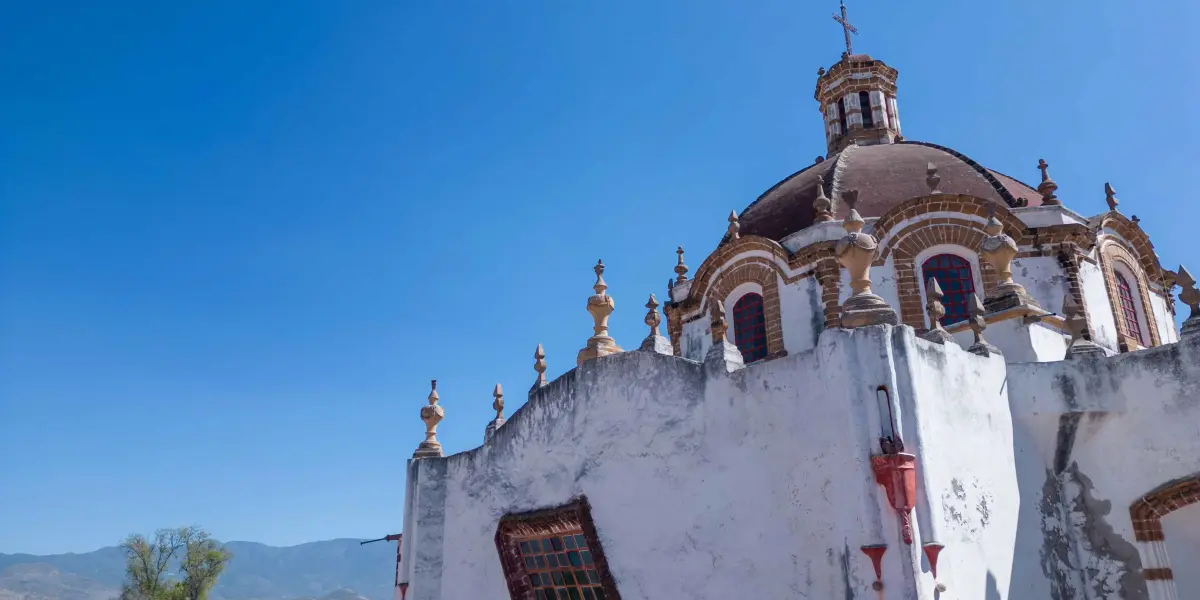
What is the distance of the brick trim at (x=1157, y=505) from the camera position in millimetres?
8000

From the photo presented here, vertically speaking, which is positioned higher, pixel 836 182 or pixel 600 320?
pixel 836 182

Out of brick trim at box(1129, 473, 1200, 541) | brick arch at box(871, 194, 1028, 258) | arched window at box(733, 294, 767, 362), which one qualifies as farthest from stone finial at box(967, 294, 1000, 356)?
arched window at box(733, 294, 767, 362)

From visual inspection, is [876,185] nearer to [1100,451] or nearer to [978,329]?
[978,329]

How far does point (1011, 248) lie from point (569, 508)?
5.99 meters

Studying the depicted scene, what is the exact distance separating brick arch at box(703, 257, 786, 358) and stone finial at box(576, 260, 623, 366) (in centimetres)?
254

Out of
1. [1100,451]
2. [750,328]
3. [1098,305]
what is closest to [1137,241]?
[1098,305]

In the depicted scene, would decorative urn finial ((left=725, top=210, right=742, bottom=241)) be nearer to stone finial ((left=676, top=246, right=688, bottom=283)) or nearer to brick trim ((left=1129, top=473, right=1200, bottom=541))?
stone finial ((left=676, top=246, right=688, bottom=283))

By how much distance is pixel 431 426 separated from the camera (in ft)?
41.7

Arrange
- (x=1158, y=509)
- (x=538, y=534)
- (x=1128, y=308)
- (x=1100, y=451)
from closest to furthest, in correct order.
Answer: (x=1158, y=509), (x=1100, y=451), (x=538, y=534), (x=1128, y=308)

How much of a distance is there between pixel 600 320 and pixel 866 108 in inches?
413

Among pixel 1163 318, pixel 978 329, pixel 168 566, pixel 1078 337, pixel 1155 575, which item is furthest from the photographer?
pixel 168 566

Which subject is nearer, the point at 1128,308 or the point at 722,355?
the point at 722,355

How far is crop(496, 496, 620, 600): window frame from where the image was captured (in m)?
9.12

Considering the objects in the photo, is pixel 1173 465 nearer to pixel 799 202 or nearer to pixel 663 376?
pixel 663 376
